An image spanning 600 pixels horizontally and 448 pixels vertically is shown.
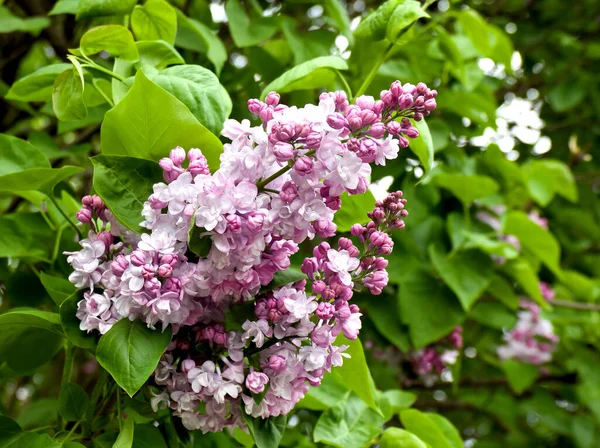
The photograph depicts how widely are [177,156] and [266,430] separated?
281 mm

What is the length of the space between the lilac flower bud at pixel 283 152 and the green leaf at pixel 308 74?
219 mm

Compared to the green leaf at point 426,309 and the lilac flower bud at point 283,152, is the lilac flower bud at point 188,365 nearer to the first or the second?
the lilac flower bud at point 283,152

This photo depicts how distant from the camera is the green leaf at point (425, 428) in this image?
84cm

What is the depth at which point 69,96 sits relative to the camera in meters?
0.66

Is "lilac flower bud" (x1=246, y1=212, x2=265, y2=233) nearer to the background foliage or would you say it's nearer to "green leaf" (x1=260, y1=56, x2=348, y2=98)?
the background foliage

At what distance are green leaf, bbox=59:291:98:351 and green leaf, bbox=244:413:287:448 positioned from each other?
0.17 metres

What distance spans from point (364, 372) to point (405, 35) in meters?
0.38

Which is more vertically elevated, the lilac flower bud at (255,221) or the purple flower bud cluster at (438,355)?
the lilac flower bud at (255,221)

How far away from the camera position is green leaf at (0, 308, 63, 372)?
25.8 inches

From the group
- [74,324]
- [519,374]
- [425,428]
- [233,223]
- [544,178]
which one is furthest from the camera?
[519,374]

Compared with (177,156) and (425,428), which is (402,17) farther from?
(425,428)

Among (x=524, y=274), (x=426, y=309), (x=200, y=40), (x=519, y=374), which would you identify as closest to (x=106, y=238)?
(x=200, y=40)

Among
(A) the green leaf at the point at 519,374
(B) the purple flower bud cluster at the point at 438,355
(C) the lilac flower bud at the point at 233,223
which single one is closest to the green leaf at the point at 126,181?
(C) the lilac flower bud at the point at 233,223

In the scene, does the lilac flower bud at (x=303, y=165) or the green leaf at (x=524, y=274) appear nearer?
the lilac flower bud at (x=303, y=165)
